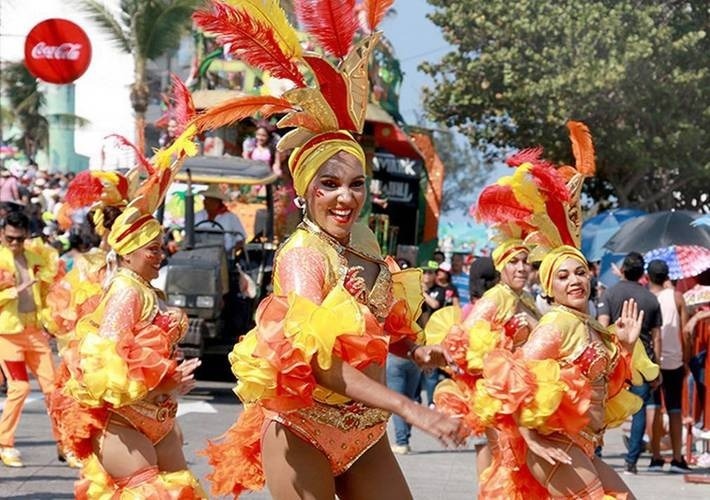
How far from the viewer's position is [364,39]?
5461 millimetres

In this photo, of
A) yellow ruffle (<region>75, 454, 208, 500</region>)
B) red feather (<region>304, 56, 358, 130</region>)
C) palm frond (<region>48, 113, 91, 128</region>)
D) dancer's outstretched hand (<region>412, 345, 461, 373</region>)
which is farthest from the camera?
palm frond (<region>48, 113, 91, 128</region>)

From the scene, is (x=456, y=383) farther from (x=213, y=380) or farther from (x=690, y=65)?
(x=690, y=65)

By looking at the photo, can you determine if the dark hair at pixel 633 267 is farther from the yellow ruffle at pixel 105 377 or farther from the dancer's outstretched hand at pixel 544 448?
the yellow ruffle at pixel 105 377

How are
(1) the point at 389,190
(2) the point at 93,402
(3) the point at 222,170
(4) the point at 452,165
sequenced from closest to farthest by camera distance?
(2) the point at 93,402, (3) the point at 222,170, (1) the point at 389,190, (4) the point at 452,165

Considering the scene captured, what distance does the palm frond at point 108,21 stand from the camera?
30656mm

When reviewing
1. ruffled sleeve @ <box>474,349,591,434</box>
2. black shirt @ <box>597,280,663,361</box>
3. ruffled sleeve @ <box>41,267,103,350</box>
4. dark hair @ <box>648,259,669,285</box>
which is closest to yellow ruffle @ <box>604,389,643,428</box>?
ruffled sleeve @ <box>474,349,591,434</box>

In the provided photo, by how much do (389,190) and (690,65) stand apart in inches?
236

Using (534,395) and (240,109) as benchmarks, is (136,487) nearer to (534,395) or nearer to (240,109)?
(534,395)

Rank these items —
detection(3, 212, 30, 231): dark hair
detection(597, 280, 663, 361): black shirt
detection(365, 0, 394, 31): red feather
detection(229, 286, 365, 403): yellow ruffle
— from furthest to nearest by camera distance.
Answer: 1. detection(597, 280, 663, 361): black shirt
2. detection(3, 212, 30, 231): dark hair
3. detection(365, 0, 394, 31): red feather
4. detection(229, 286, 365, 403): yellow ruffle

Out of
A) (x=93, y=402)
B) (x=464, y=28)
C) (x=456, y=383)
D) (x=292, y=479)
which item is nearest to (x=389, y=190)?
(x=464, y=28)

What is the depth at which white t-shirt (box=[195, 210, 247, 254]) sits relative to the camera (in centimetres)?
1683

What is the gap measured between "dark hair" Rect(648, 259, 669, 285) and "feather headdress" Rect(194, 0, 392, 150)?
25.6 ft

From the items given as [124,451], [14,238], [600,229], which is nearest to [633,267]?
[14,238]

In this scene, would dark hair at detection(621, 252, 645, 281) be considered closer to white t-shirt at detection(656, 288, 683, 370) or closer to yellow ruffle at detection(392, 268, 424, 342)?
white t-shirt at detection(656, 288, 683, 370)
